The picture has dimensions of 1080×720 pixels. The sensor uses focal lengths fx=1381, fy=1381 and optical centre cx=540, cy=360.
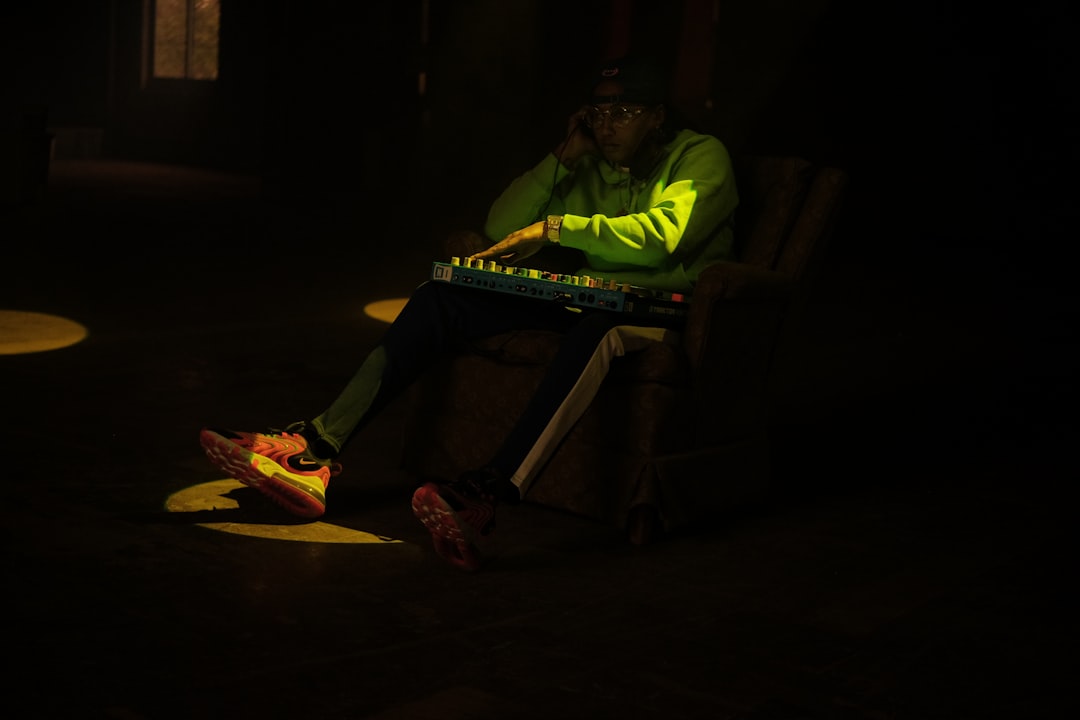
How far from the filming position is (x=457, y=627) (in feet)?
8.27

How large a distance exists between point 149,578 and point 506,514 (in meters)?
0.96

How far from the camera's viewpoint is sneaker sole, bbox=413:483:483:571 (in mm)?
2809

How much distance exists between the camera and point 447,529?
2818 mm

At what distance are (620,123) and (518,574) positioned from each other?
3.98 feet

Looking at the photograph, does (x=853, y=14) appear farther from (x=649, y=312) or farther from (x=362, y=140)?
(x=649, y=312)

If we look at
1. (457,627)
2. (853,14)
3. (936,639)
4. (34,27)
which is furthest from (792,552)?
(34,27)

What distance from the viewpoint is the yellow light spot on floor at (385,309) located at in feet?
20.8

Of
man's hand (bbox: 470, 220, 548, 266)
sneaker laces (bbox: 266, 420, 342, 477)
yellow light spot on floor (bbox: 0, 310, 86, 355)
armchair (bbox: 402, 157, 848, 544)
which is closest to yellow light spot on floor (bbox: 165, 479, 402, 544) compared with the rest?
sneaker laces (bbox: 266, 420, 342, 477)

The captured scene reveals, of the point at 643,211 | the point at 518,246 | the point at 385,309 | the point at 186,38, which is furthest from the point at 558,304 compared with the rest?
the point at 186,38

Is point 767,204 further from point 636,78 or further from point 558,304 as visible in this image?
point 558,304

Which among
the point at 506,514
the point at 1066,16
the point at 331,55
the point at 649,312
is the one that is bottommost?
Answer: the point at 506,514

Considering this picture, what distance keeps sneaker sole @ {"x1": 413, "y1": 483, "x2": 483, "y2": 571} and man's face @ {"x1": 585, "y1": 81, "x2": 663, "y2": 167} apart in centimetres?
110

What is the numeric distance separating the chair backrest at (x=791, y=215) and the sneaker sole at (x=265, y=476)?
4.18 ft

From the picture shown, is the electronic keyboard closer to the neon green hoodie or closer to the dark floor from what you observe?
the neon green hoodie
